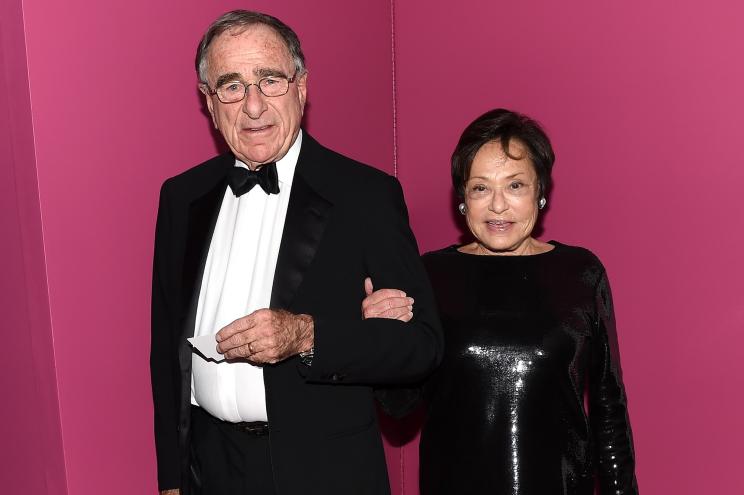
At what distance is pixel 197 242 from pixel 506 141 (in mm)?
844

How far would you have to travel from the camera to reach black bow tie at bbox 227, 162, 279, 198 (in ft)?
6.80

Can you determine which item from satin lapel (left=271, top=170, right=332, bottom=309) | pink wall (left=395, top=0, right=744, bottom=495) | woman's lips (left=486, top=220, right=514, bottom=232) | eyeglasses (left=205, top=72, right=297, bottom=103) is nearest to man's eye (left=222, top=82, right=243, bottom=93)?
eyeglasses (left=205, top=72, right=297, bottom=103)

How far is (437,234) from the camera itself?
320cm

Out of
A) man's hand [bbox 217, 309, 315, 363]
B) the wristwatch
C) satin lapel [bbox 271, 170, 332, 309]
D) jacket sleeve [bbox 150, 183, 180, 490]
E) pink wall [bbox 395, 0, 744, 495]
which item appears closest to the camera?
man's hand [bbox 217, 309, 315, 363]

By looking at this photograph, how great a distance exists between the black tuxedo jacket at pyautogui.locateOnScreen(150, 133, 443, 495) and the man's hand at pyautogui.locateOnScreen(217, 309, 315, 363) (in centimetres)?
9

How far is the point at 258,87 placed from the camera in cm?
201

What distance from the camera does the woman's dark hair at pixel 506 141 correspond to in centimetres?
232

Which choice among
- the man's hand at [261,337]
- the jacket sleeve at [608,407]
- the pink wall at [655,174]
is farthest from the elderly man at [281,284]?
the pink wall at [655,174]

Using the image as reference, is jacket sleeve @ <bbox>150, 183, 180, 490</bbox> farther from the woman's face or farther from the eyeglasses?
the woman's face

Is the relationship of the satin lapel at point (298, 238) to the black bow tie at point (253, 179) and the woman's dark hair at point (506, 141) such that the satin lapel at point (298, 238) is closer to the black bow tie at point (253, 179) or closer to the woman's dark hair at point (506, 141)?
the black bow tie at point (253, 179)

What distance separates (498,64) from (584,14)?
331 millimetres

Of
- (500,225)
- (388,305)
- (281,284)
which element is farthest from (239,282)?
(500,225)

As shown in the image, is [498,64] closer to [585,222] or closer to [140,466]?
[585,222]

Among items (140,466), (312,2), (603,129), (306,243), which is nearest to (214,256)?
(306,243)
